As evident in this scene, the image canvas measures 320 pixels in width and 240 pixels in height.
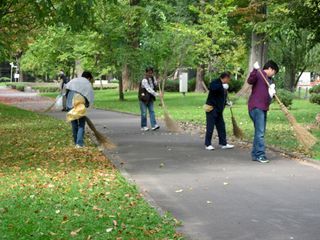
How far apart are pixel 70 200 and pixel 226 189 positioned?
2.25 meters

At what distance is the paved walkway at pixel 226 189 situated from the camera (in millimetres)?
6121

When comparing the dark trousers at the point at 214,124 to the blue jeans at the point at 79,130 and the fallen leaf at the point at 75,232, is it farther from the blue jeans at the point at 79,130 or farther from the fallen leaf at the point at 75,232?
the fallen leaf at the point at 75,232

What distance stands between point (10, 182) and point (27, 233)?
285cm

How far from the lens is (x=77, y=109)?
39.5 ft

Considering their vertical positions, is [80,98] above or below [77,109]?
above

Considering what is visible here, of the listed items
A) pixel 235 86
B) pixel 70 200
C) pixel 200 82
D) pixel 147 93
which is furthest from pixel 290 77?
pixel 70 200

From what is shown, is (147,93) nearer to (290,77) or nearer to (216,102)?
(216,102)

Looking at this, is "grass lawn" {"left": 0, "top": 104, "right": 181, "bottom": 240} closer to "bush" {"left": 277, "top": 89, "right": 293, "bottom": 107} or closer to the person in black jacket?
the person in black jacket

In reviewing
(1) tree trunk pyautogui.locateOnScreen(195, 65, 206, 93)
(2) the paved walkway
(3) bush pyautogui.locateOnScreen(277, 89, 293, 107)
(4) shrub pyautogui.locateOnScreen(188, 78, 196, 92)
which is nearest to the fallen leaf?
(2) the paved walkway

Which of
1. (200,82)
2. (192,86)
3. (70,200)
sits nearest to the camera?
(70,200)

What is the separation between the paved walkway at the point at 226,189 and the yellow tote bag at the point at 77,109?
3.61ft

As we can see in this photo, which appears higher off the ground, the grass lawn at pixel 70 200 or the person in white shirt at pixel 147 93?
the person in white shirt at pixel 147 93

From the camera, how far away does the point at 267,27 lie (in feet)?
65.9

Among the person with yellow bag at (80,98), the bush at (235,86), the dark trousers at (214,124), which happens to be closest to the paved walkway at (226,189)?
the dark trousers at (214,124)
